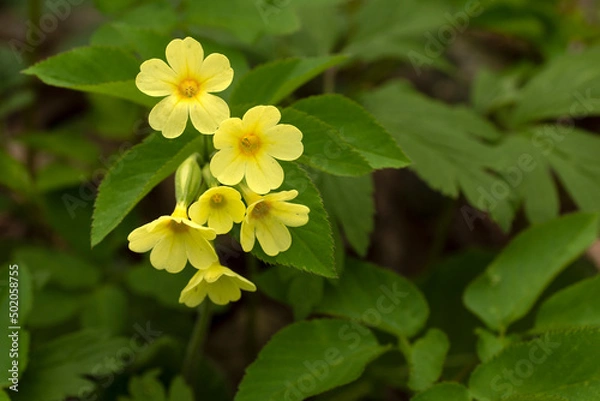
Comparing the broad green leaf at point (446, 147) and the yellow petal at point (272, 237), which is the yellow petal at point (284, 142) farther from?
the broad green leaf at point (446, 147)

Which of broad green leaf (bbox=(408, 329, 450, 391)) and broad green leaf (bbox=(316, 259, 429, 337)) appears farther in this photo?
broad green leaf (bbox=(316, 259, 429, 337))

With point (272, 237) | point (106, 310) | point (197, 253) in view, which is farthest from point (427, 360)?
point (106, 310)

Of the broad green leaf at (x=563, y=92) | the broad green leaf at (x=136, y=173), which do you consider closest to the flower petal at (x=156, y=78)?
the broad green leaf at (x=136, y=173)

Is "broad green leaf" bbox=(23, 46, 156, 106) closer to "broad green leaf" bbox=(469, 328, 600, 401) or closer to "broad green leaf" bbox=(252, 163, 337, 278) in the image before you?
"broad green leaf" bbox=(252, 163, 337, 278)

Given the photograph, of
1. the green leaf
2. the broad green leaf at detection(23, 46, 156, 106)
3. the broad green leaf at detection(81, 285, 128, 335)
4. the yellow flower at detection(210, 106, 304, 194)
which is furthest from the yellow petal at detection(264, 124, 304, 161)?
the broad green leaf at detection(81, 285, 128, 335)

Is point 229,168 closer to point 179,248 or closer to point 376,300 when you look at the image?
point 179,248

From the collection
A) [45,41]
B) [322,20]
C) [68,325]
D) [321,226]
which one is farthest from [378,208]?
[45,41]

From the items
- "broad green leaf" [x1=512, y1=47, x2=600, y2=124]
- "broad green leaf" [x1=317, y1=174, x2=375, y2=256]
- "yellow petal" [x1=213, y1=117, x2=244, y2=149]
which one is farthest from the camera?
"broad green leaf" [x1=512, y1=47, x2=600, y2=124]

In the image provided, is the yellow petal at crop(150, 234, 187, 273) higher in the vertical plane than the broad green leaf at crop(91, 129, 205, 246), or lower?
lower
